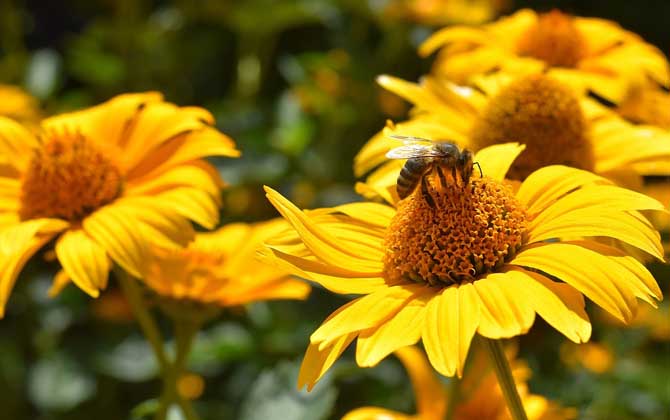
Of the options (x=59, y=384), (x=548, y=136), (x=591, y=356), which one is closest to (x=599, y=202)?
(x=548, y=136)

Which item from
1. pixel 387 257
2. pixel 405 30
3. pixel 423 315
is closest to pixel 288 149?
pixel 405 30

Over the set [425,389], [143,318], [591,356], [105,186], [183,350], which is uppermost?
[105,186]

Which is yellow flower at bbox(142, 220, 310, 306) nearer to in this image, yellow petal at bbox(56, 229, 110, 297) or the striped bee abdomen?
yellow petal at bbox(56, 229, 110, 297)

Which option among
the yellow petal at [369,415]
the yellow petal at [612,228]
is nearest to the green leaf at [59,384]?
the yellow petal at [369,415]

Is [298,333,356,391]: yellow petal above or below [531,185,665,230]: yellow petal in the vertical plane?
below

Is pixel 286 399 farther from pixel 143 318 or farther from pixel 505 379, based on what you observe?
pixel 505 379

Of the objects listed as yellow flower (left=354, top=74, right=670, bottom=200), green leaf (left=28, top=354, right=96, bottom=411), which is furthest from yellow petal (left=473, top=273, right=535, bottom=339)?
green leaf (left=28, top=354, right=96, bottom=411)
